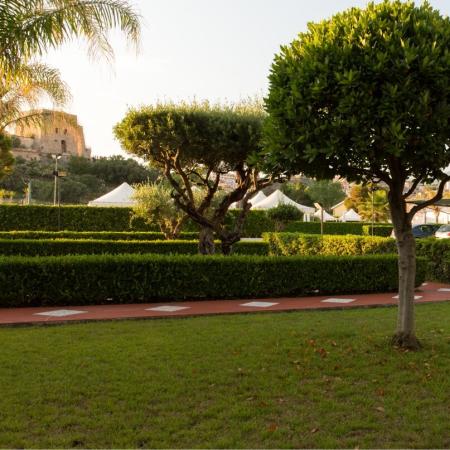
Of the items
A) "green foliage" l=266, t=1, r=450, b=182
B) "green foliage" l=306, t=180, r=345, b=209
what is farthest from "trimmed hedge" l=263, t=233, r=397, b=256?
"green foliage" l=306, t=180, r=345, b=209

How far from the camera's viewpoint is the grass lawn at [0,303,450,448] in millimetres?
3643

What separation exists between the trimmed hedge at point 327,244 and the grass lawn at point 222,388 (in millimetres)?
7366

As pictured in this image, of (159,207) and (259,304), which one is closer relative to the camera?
(259,304)

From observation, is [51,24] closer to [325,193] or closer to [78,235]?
[78,235]

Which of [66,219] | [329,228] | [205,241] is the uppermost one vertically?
[329,228]

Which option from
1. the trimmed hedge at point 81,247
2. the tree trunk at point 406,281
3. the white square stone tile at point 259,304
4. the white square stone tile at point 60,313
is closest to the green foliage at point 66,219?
the trimmed hedge at point 81,247

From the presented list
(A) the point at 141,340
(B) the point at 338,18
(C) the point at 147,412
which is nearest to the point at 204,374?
(C) the point at 147,412

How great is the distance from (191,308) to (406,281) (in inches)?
176

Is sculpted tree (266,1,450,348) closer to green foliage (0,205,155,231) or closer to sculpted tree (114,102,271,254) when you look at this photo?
sculpted tree (114,102,271,254)

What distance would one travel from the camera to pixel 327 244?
16.8 meters

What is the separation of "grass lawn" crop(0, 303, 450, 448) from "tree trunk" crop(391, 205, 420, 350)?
0.75 feet

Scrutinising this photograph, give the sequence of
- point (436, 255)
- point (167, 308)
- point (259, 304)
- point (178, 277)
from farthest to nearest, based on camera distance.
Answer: point (436, 255)
point (178, 277)
point (259, 304)
point (167, 308)

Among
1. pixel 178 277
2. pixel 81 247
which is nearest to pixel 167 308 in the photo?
pixel 178 277

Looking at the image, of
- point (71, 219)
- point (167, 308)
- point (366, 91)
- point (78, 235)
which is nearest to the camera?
point (366, 91)
